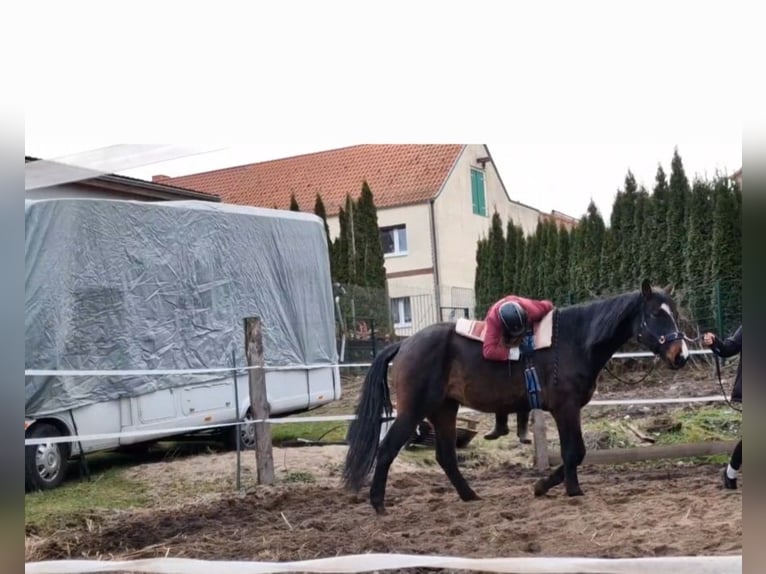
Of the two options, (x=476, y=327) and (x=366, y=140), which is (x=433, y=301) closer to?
(x=476, y=327)

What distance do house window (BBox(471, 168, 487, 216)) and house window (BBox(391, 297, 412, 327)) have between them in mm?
1746

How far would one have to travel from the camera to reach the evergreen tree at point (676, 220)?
8.25m

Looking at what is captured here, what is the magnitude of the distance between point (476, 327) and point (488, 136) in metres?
2.49

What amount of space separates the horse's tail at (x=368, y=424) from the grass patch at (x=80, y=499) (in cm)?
175

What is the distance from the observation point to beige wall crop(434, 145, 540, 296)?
11.6 metres

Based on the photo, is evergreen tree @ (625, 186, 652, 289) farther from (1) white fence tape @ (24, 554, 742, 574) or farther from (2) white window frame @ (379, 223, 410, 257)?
(1) white fence tape @ (24, 554, 742, 574)

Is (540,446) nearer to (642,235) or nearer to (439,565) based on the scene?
(642,235)

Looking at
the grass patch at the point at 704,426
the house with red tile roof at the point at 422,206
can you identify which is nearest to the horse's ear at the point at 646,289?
the grass patch at the point at 704,426

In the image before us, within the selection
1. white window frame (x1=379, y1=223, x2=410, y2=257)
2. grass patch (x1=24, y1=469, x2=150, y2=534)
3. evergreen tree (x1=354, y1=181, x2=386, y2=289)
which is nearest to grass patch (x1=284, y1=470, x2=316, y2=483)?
grass patch (x1=24, y1=469, x2=150, y2=534)

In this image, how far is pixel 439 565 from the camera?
2369 mm

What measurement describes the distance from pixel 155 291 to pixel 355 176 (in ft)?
17.6

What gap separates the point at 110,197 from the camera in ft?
20.1
